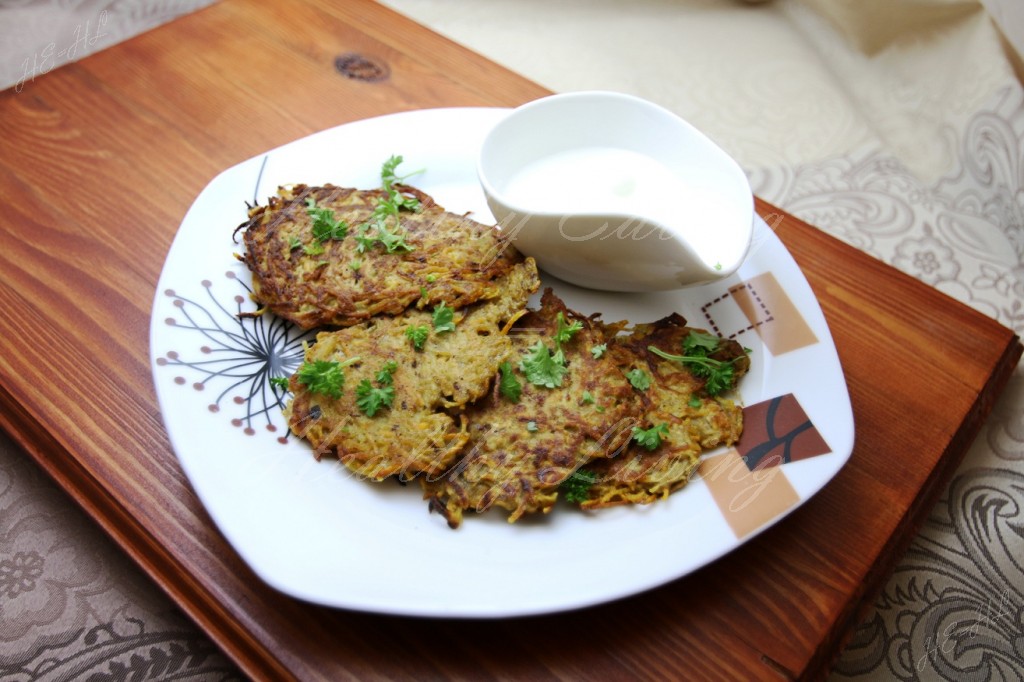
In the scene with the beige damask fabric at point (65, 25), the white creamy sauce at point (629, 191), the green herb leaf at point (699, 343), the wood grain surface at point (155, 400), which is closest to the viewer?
the wood grain surface at point (155, 400)

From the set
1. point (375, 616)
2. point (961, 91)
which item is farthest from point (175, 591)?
point (961, 91)

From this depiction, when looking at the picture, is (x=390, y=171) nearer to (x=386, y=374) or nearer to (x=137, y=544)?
(x=386, y=374)

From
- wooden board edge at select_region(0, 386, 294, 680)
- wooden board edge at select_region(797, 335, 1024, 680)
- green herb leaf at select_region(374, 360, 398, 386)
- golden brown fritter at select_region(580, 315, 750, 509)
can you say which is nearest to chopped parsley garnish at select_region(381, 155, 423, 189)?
green herb leaf at select_region(374, 360, 398, 386)

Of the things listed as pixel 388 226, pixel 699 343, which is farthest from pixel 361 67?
pixel 699 343

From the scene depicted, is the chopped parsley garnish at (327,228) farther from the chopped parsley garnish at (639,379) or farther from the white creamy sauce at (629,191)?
the chopped parsley garnish at (639,379)

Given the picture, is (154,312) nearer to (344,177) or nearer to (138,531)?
(138,531)

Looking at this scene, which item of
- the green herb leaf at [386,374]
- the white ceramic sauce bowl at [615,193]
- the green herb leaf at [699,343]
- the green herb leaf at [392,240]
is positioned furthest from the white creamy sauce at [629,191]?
the green herb leaf at [386,374]
